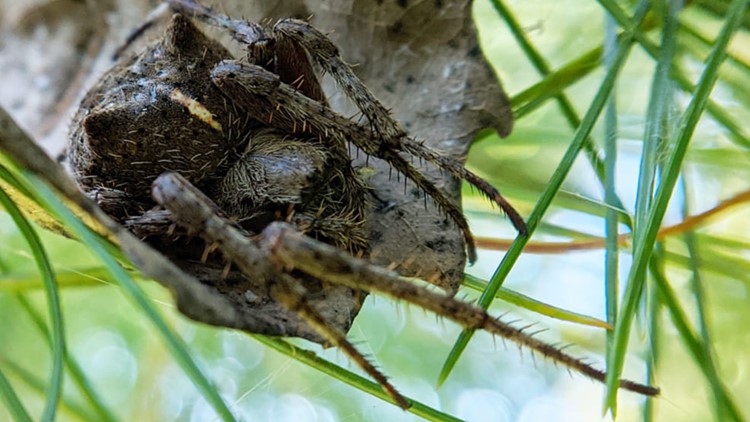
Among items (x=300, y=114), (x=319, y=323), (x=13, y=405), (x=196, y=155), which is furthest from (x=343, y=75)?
(x=13, y=405)

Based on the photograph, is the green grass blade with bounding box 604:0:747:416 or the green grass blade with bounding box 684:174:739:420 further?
the green grass blade with bounding box 684:174:739:420

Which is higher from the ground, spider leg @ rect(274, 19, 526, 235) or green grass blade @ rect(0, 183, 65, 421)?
spider leg @ rect(274, 19, 526, 235)

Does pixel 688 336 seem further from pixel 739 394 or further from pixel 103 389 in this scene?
pixel 103 389

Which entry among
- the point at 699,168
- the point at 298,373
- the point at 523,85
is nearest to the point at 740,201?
the point at 699,168

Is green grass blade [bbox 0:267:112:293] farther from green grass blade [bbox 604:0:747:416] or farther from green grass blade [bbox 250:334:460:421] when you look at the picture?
green grass blade [bbox 604:0:747:416]

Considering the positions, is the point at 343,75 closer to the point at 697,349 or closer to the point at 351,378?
the point at 351,378

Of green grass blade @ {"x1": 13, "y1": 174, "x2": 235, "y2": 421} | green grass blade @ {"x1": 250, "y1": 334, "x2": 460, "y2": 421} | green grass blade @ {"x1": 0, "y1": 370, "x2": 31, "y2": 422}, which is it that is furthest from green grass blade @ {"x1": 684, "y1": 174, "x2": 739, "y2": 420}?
green grass blade @ {"x1": 0, "y1": 370, "x2": 31, "y2": 422}
